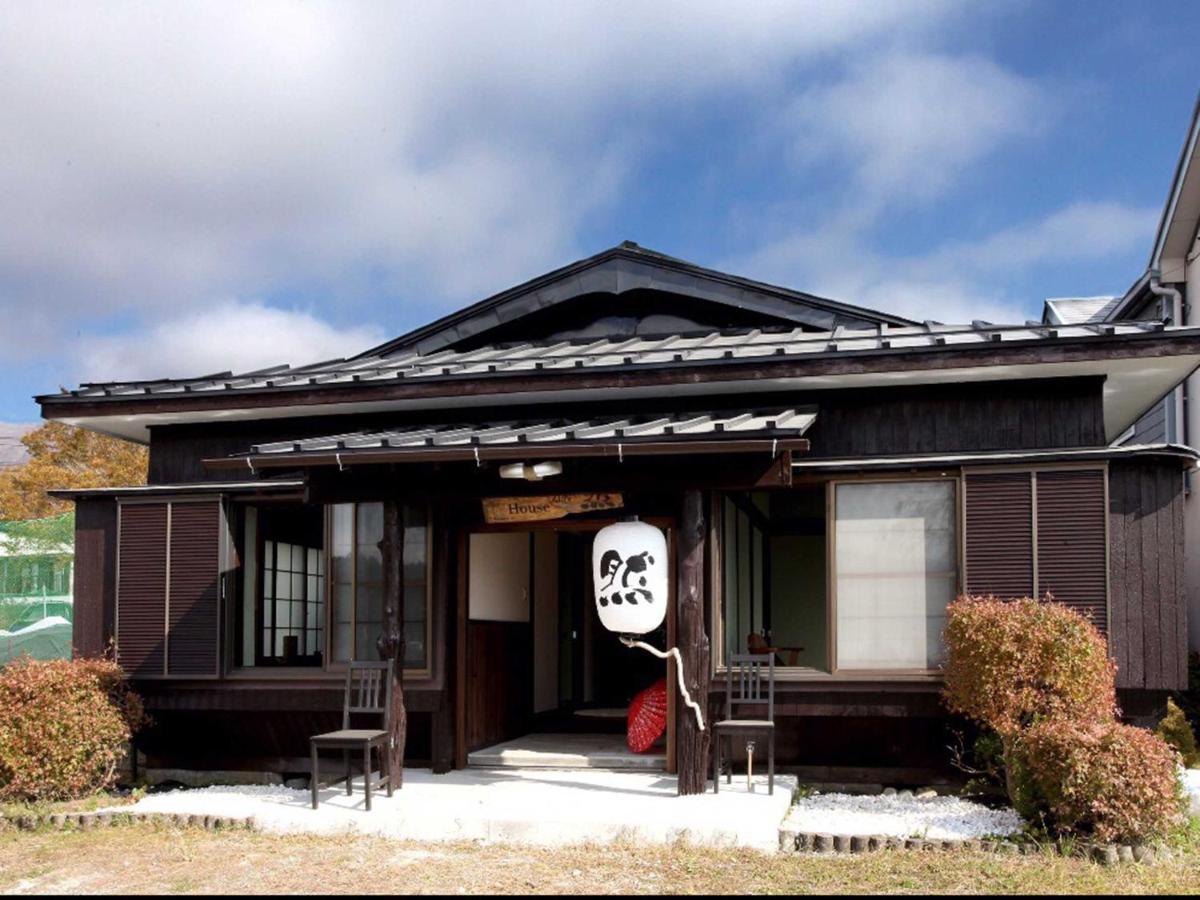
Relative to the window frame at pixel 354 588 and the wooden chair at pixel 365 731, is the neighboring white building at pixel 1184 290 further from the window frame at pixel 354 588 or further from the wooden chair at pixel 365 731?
the wooden chair at pixel 365 731

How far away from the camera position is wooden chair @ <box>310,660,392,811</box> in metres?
8.59

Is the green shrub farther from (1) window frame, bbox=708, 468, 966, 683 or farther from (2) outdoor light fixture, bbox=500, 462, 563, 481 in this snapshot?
(2) outdoor light fixture, bbox=500, 462, 563, 481

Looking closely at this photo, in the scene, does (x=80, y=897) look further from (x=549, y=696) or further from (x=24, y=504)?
(x=24, y=504)

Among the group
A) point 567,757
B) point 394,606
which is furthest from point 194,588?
point 567,757

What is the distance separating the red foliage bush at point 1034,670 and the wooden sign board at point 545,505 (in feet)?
9.12

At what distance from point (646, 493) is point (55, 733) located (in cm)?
485

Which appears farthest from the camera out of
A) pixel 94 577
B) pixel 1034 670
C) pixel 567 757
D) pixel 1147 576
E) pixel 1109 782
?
pixel 94 577

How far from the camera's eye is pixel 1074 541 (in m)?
8.88

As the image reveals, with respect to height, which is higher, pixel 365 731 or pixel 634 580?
pixel 634 580

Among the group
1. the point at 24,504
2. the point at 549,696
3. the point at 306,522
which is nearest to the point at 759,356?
the point at 549,696

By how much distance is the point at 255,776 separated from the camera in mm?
10594

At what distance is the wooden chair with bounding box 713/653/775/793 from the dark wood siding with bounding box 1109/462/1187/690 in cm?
247

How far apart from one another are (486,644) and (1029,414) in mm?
5063

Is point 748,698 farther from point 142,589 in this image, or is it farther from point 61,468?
point 61,468
